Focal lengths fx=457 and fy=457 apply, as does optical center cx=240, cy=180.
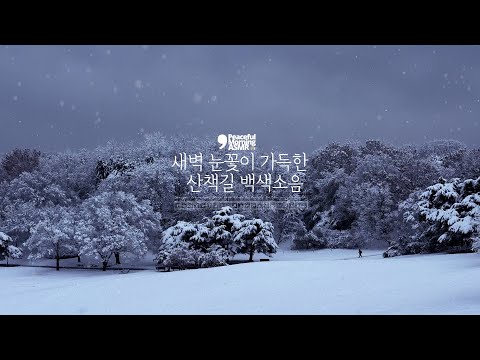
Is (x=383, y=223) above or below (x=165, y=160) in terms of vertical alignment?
below

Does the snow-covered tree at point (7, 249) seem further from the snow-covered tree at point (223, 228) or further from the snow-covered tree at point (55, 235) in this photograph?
the snow-covered tree at point (223, 228)

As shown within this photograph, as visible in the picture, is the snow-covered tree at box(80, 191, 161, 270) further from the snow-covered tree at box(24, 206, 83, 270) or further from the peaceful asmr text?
the peaceful asmr text

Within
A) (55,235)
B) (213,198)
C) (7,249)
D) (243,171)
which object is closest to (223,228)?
(213,198)

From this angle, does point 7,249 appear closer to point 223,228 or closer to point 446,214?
point 223,228

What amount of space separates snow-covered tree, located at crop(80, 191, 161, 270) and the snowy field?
17.4 feet

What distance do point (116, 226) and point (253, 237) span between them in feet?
21.8

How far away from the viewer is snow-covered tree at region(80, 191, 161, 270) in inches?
869

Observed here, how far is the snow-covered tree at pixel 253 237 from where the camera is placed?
21.5m

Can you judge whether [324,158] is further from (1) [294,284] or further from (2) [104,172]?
(1) [294,284]

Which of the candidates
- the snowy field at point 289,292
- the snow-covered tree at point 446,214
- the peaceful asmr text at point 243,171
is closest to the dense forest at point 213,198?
the snow-covered tree at point 446,214

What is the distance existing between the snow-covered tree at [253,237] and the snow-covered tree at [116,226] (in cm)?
470
